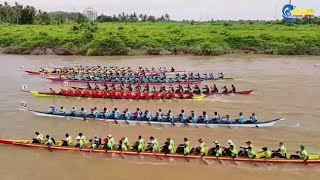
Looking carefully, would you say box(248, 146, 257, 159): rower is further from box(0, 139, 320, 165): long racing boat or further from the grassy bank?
the grassy bank

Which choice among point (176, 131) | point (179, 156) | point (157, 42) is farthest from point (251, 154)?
point (157, 42)

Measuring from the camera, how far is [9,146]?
13961mm

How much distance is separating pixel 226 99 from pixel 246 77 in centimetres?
787

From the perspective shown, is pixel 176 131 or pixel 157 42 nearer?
pixel 176 131

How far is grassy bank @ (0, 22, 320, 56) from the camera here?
42125 mm

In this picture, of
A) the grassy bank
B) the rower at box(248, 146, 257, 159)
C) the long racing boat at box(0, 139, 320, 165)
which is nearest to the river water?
the long racing boat at box(0, 139, 320, 165)

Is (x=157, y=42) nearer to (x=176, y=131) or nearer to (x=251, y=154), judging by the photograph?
(x=176, y=131)

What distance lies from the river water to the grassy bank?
42.3 ft

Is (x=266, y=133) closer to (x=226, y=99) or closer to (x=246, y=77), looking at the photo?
(x=226, y=99)

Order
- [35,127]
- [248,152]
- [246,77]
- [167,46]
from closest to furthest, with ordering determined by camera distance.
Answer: [248,152], [35,127], [246,77], [167,46]

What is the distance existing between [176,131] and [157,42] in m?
29.7

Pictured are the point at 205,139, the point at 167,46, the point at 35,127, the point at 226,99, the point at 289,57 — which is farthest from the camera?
the point at 167,46

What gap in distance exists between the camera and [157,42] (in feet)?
146

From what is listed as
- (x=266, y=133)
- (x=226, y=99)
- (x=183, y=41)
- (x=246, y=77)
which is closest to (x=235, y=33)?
(x=183, y=41)
